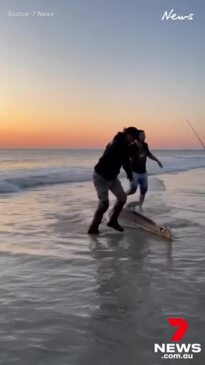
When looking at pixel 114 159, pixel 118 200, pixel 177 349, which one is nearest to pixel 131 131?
pixel 114 159

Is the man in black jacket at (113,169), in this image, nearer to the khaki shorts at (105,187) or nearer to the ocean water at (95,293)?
the khaki shorts at (105,187)

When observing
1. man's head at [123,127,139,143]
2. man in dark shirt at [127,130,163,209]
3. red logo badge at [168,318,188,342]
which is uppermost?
man's head at [123,127,139,143]

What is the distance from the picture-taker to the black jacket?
7555mm

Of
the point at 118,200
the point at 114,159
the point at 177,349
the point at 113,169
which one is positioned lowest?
the point at 177,349

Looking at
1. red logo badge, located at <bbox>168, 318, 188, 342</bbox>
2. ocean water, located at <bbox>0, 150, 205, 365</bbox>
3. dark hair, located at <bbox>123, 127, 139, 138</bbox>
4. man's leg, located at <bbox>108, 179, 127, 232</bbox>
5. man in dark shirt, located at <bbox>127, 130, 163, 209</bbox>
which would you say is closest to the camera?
ocean water, located at <bbox>0, 150, 205, 365</bbox>

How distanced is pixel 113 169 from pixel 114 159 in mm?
180

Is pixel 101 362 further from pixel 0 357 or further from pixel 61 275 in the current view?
pixel 61 275

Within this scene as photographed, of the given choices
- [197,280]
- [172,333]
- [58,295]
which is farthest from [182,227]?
Answer: [172,333]

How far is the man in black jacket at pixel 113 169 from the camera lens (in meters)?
7.55

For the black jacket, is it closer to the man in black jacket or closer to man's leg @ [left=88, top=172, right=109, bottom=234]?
the man in black jacket

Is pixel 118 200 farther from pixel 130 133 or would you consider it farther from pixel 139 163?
pixel 139 163

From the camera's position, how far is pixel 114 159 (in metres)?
7.66

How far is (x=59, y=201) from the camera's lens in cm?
1356

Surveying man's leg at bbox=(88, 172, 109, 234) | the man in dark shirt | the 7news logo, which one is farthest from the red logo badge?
the man in dark shirt
